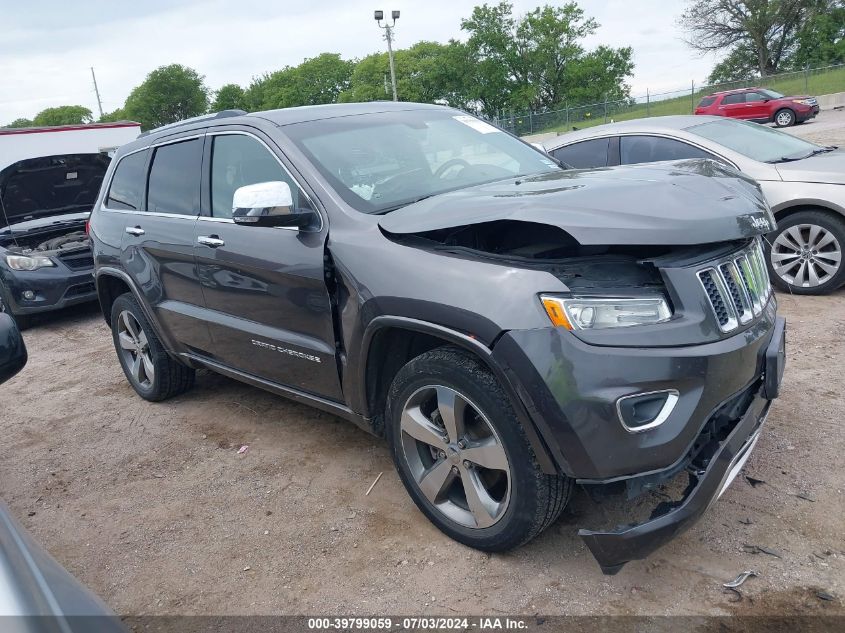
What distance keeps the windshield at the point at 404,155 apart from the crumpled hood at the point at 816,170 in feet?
9.17

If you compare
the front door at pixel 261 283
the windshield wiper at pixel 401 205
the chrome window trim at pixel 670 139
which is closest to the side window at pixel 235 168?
the front door at pixel 261 283

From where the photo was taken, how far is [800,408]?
12.7 ft

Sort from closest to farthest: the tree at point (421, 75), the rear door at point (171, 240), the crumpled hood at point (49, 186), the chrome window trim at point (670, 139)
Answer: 1. the rear door at point (171, 240)
2. the chrome window trim at point (670, 139)
3. the crumpled hood at point (49, 186)
4. the tree at point (421, 75)

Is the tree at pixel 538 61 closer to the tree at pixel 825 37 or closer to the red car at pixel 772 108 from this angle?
the tree at pixel 825 37

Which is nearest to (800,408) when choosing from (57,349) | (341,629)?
(341,629)

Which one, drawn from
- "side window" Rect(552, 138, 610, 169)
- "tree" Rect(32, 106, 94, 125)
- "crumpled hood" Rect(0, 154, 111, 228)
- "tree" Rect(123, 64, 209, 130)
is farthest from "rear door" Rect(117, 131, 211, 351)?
"tree" Rect(32, 106, 94, 125)

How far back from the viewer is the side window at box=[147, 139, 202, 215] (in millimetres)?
4180

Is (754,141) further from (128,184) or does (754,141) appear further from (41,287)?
(41,287)

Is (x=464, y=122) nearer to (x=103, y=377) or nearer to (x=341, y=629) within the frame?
(x=341, y=629)

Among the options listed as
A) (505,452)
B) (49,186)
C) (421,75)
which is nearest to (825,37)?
(421,75)

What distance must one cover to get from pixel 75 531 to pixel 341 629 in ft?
5.65

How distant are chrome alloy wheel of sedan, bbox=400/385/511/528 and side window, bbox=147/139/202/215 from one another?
78.9 inches

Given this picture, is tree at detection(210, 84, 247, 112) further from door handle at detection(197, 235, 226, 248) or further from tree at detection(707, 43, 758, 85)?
door handle at detection(197, 235, 226, 248)

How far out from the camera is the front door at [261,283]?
331 cm
